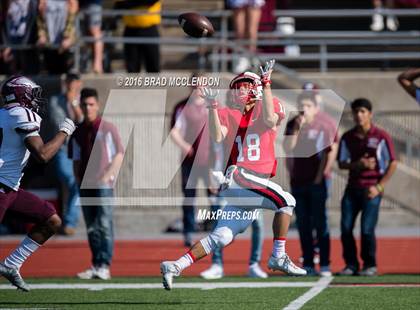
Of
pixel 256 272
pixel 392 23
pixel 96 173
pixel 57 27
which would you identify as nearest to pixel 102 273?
pixel 96 173

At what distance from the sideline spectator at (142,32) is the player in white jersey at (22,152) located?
6.70 m

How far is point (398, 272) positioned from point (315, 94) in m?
2.06

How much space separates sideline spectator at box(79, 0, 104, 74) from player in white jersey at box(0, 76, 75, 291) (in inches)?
272

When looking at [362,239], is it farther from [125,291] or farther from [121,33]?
[121,33]

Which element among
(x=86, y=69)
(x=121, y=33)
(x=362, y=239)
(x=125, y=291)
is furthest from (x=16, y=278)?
(x=121, y=33)

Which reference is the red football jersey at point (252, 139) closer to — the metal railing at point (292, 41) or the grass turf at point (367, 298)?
the grass turf at point (367, 298)

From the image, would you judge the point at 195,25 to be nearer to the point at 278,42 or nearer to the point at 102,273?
the point at 102,273

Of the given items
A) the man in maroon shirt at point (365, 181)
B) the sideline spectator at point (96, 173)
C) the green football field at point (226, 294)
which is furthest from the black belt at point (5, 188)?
the man in maroon shirt at point (365, 181)

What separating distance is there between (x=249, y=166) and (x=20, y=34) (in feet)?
24.4

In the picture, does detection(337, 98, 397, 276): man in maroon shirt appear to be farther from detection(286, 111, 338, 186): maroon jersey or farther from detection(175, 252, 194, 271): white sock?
detection(175, 252, 194, 271): white sock

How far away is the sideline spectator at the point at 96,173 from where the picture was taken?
446 inches

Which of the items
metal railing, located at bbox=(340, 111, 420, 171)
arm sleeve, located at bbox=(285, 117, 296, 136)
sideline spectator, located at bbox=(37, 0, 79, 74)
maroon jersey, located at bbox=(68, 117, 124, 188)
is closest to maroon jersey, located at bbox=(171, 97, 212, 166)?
arm sleeve, located at bbox=(285, 117, 296, 136)

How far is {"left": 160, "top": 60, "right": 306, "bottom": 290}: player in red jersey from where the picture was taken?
9.09 m

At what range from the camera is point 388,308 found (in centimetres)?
880
